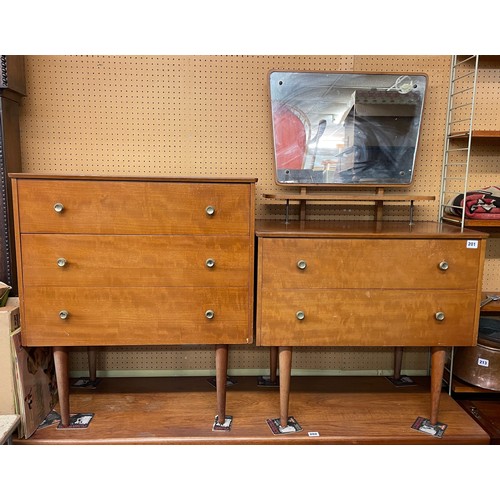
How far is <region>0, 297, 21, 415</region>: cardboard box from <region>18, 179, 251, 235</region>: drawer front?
45cm

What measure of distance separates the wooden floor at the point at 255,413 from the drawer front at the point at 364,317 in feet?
1.64

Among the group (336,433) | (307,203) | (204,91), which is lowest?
(336,433)

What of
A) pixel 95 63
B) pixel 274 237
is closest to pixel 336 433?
pixel 274 237

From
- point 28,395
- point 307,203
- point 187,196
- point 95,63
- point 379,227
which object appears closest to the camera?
point 187,196

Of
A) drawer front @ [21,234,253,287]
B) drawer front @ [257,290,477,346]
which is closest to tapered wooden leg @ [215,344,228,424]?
Result: drawer front @ [257,290,477,346]

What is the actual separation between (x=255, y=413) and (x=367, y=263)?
105 centimetres

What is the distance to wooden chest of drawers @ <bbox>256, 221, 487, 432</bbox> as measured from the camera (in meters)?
2.01

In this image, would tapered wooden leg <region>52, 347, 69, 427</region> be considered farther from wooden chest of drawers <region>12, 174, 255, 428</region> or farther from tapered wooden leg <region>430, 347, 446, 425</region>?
tapered wooden leg <region>430, 347, 446, 425</region>

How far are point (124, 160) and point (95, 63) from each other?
1.92ft

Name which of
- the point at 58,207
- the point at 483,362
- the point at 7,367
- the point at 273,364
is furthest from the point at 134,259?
the point at 483,362

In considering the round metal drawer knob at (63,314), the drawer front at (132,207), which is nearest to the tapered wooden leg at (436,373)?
the drawer front at (132,207)

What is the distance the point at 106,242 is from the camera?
1966 mm

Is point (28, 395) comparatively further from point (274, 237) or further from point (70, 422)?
point (274, 237)

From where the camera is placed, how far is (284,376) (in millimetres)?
2111
